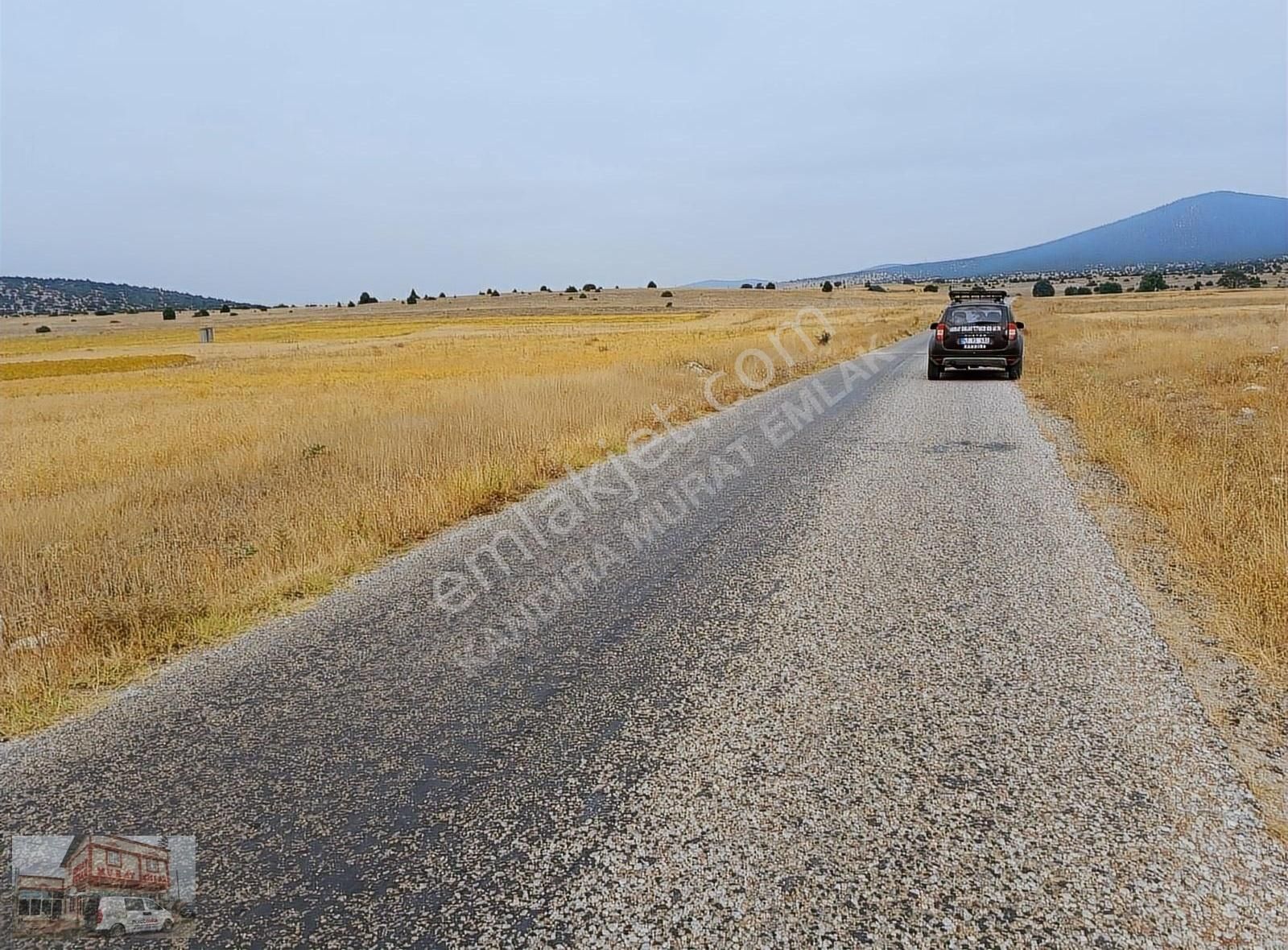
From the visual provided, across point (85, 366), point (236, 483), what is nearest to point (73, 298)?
point (85, 366)

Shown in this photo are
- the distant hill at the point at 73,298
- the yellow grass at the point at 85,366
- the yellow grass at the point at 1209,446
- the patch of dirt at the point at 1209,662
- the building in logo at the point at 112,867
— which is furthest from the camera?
the distant hill at the point at 73,298

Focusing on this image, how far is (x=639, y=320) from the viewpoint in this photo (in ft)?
249

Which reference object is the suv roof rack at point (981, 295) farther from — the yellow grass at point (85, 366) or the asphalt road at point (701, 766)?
the yellow grass at point (85, 366)

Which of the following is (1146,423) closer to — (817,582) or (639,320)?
(817,582)

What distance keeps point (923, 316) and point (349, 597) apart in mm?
62563

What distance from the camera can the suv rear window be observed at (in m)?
16.5

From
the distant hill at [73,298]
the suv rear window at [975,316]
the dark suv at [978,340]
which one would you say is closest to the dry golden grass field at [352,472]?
the dark suv at [978,340]

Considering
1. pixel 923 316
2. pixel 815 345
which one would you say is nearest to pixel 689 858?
pixel 815 345

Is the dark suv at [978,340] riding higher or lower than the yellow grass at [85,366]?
lower

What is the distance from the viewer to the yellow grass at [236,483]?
438cm

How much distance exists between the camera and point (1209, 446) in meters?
7.88

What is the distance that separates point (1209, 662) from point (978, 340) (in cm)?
1427

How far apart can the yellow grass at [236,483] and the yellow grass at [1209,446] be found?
224 inches
